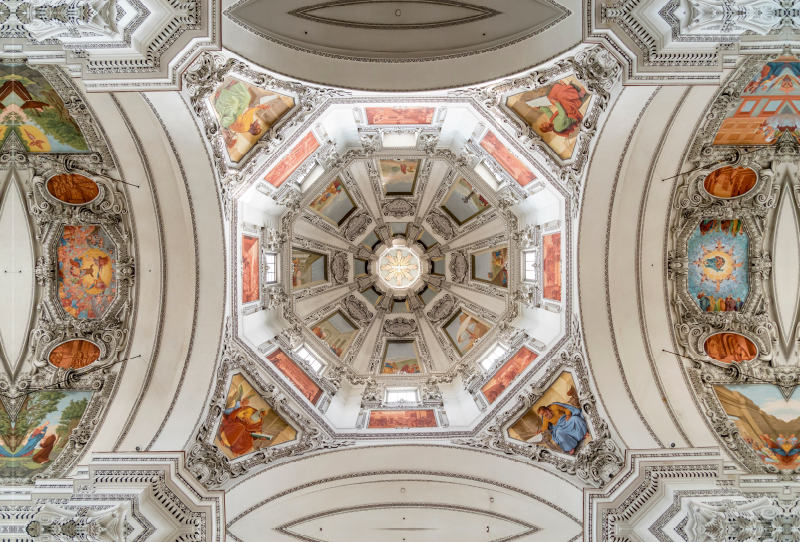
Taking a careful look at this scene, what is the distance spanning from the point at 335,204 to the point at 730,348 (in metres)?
13.9

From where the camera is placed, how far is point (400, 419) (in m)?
13.9

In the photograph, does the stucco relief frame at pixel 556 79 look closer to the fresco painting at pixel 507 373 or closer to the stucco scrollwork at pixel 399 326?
the fresco painting at pixel 507 373

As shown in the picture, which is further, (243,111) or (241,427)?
(241,427)

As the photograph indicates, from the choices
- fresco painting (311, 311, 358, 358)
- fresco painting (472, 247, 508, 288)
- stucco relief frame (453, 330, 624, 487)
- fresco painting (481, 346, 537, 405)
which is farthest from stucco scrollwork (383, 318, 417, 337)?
stucco relief frame (453, 330, 624, 487)

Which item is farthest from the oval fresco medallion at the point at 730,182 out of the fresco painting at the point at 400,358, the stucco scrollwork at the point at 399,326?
the stucco scrollwork at the point at 399,326

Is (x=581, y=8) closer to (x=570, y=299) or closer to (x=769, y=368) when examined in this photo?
(x=570, y=299)

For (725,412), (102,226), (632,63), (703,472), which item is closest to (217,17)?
(102,226)

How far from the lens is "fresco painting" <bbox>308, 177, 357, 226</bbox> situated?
667 inches

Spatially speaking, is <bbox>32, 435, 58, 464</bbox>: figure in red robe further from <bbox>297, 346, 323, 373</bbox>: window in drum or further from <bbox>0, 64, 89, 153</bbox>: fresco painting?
<bbox>0, 64, 89, 153</bbox>: fresco painting

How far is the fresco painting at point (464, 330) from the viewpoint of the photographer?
17.7 meters

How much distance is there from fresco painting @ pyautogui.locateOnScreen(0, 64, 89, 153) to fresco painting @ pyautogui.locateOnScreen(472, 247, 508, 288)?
13.6 m

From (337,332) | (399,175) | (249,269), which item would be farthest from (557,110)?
(337,332)

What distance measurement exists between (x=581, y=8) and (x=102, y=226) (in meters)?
12.6

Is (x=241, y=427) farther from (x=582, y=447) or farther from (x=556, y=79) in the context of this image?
(x=556, y=79)
